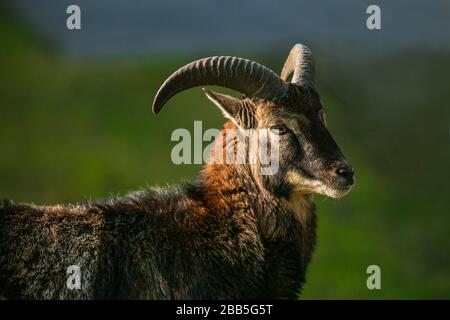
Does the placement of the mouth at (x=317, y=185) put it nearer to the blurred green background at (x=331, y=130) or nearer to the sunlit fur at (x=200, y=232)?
the sunlit fur at (x=200, y=232)

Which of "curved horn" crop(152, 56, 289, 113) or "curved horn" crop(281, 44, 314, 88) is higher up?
"curved horn" crop(281, 44, 314, 88)

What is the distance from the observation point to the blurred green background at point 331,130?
162 ft

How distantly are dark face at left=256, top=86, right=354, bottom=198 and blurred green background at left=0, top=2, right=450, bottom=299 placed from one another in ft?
102

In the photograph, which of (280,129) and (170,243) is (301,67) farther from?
(170,243)

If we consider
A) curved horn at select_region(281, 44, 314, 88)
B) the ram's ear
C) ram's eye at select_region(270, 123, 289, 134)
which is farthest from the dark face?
curved horn at select_region(281, 44, 314, 88)

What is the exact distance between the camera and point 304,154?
14156mm

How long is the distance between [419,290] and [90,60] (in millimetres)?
29370

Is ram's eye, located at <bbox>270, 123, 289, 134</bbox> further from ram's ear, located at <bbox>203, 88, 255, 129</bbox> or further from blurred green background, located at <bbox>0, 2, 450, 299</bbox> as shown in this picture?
blurred green background, located at <bbox>0, 2, 450, 299</bbox>

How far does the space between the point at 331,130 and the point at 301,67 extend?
134 feet

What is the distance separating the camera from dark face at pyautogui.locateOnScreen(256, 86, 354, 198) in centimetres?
1404

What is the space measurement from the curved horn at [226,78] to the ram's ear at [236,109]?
19cm

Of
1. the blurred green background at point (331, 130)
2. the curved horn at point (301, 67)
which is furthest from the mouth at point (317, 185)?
the blurred green background at point (331, 130)

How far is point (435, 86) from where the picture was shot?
5953cm

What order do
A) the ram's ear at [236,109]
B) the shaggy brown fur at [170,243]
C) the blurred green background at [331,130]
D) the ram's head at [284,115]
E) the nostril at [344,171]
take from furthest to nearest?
the blurred green background at [331,130] < the ram's ear at [236,109] < the ram's head at [284,115] < the nostril at [344,171] < the shaggy brown fur at [170,243]
